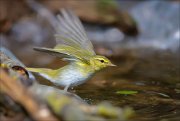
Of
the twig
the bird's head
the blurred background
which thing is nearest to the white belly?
the bird's head

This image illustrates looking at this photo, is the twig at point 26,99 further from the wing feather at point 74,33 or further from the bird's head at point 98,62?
the wing feather at point 74,33

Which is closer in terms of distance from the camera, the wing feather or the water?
the water

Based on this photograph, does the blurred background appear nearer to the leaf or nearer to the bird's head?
the leaf

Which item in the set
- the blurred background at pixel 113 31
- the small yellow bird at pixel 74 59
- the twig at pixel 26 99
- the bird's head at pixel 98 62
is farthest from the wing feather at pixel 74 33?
the twig at pixel 26 99

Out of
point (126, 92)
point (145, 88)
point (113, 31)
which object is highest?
point (113, 31)

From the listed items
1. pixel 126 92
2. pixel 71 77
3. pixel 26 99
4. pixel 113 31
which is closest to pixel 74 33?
pixel 71 77

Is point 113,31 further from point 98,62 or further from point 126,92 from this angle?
point 98,62

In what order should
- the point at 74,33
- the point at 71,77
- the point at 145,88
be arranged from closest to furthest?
the point at 71,77
the point at 74,33
the point at 145,88

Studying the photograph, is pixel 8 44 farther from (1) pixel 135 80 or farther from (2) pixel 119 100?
(2) pixel 119 100
